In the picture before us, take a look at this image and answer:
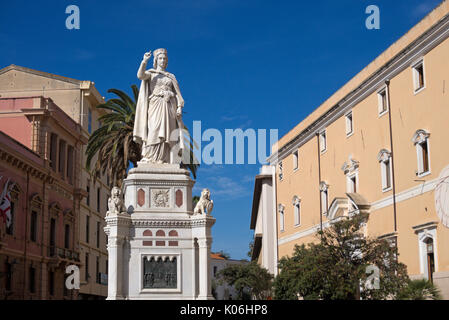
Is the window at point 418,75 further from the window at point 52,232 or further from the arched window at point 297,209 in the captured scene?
the window at point 52,232

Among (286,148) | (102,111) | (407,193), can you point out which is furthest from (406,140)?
(102,111)

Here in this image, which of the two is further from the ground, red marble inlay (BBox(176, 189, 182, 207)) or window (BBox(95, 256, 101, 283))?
red marble inlay (BBox(176, 189, 182, 207))

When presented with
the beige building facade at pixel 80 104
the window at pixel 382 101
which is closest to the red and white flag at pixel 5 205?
the beige building facade at pixel 80 104

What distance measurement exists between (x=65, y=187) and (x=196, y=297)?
34.1 metres

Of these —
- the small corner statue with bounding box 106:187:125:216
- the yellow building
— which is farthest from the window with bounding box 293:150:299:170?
the small corner statue with bounding box 106:187:125:216

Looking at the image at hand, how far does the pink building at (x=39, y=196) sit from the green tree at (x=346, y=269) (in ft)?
63.6

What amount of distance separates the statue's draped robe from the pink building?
22003 mm

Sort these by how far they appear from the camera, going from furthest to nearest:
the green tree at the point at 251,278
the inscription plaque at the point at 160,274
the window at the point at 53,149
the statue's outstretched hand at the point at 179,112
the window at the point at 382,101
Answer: the window at the point at 53,149
the green tree at the point at 251,278
the window at the point at 382,101
the statue's outstretched hand at the point at 179,112
the inscription plaque at the point at 160,274

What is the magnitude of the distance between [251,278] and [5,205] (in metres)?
14.8

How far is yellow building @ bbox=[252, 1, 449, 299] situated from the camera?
2658 centimetres

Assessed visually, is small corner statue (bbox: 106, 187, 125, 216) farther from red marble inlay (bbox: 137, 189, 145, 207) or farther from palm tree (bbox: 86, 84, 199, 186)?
palm tree (bbox: 86, 84, 199, 186)

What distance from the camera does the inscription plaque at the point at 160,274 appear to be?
15727 mm

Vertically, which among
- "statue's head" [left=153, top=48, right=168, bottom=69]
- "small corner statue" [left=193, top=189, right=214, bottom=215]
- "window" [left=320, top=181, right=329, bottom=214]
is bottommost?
"small corner statue" [left=193, top=189, right=214, bottom=215]

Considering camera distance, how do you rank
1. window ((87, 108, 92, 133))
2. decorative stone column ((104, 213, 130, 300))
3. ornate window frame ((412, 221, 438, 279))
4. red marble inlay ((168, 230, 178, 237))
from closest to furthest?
decorative stone column ((104, 213, 130, 300)) < red marble inlay ((168, 230, 178, 237)) < ornate window frame ((412, 221, 438, 279)) < window ((87, 108, 92, 133))
